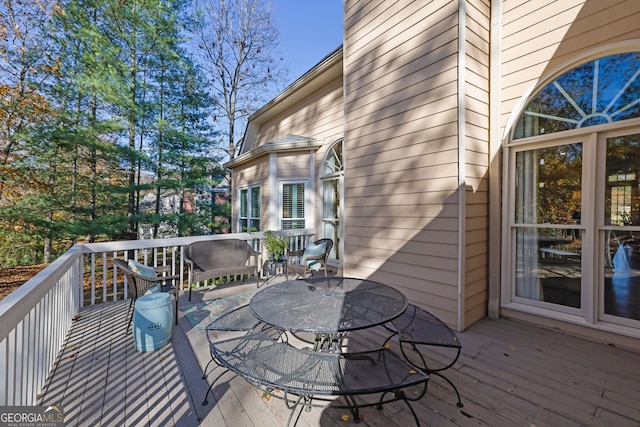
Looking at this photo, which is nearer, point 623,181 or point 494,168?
point 623,181

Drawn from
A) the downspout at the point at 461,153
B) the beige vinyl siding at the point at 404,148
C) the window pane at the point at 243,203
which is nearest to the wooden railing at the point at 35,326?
the beige vinyl siding at the point at 404,148

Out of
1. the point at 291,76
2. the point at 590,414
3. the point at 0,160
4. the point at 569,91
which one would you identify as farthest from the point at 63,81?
the point at 590,414

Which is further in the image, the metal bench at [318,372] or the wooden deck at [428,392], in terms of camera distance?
the wooden deck at [428,392]

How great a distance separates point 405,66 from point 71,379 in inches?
188

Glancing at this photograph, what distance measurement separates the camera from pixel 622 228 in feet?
8.73

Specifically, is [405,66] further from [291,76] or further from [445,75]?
[291,76]

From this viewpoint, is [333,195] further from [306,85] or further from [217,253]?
[306,85]

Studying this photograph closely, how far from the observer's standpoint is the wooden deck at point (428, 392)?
5.95ft

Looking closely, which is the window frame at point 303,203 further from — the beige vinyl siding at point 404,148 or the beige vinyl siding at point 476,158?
the beige vinyl siding at point 476,158

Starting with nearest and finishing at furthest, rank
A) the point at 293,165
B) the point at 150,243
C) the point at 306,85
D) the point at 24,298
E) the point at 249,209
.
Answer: the point at 24,298
the point at 150,243
the point at 306,85
the point at 293,165
the point at 249,209

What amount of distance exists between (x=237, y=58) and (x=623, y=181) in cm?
1509

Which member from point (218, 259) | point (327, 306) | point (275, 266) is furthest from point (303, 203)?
point (327, 306)

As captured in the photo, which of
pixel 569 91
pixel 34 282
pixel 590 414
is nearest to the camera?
pixel 590 414

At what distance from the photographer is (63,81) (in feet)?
28.1
